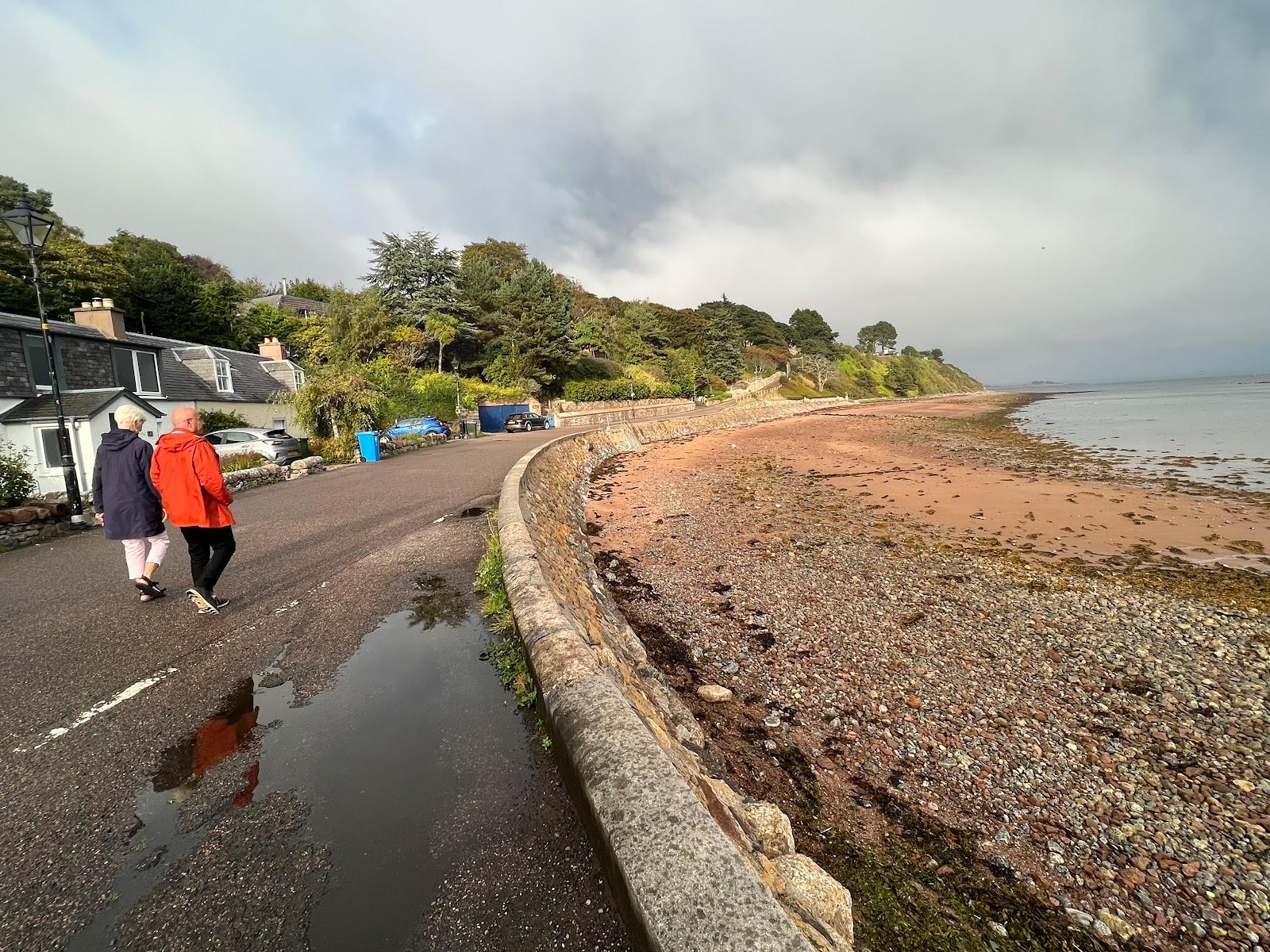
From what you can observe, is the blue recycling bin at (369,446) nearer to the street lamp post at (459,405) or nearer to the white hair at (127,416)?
the street lamp post at (459,405)

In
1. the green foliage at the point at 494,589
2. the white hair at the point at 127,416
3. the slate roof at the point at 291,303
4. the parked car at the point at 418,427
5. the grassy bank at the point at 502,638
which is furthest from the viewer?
the slate roof at the point at 291,303

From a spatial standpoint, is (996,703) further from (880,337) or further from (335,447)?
(880,337)

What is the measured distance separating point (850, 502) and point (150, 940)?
1322cm

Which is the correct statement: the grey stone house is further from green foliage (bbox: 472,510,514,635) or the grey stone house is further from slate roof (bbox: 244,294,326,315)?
slate roof (bbox: 244,294,326,315)

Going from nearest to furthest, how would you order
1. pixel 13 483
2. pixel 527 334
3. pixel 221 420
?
pixel 13 483, pixel 221 420, pixel 527 334

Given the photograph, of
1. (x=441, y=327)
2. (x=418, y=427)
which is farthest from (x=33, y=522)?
(x=441, y=327)

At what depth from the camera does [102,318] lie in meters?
19.8

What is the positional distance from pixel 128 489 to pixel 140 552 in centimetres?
66

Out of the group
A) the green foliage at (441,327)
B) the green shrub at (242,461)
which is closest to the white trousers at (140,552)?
the green shrub at (242,461)

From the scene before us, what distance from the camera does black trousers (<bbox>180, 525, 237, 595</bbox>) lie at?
15.2 feet

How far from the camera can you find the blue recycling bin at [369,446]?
16984mm

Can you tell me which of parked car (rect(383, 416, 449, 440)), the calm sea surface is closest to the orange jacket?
parked car (rect(383, 416, 449, 440))

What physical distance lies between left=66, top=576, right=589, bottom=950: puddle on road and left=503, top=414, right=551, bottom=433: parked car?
27.1m

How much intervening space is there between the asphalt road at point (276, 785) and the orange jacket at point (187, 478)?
97cm
